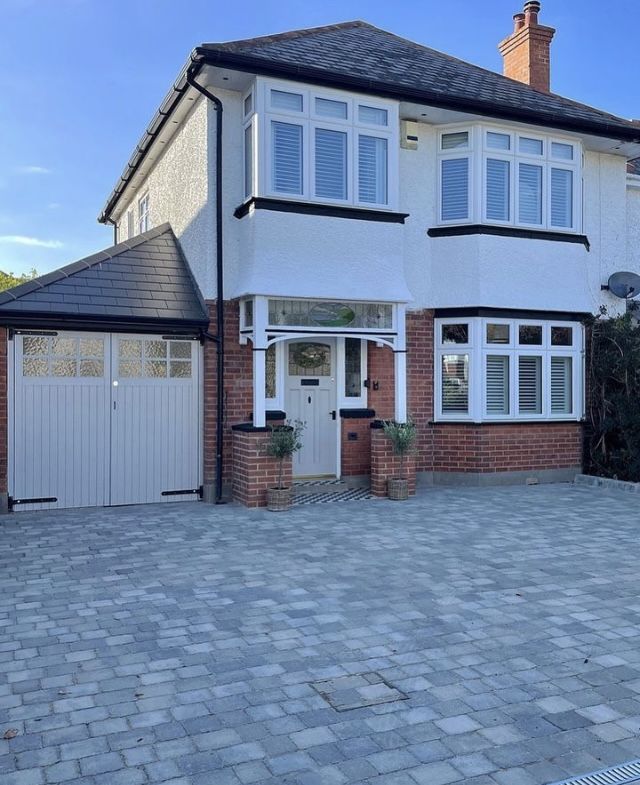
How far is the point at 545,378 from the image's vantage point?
11.9m

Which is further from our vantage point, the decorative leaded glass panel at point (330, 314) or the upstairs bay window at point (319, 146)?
the decorative leaded glass panel at point (330, 314)

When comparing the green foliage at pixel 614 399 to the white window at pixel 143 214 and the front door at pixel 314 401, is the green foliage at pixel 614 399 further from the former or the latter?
the white window at pixel 143 214

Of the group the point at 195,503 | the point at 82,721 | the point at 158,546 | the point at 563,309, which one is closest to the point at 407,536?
the point at 158,546

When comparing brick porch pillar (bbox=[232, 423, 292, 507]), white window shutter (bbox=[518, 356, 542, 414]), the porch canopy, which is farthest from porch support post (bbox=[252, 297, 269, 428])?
white window shutter (bbox=[518, 356, 542, 414])

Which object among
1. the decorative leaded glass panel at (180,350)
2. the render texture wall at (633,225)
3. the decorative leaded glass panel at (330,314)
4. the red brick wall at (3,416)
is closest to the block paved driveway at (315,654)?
the red brick wall at (3,416)

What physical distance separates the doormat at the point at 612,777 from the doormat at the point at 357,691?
41.8 inches

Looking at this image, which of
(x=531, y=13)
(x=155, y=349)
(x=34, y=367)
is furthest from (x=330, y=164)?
(x=531, y=13)

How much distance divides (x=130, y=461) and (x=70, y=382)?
52.9 inches

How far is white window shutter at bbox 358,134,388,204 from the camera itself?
409 inches

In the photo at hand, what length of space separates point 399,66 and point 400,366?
488cm

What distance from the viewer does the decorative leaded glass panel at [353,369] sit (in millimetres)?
11266

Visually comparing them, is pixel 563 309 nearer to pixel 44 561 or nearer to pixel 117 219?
pixel 44 561

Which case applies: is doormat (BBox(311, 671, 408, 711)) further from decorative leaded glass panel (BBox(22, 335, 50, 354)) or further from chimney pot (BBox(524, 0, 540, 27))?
chimney pot (BBox(524, 0, 540, 27))

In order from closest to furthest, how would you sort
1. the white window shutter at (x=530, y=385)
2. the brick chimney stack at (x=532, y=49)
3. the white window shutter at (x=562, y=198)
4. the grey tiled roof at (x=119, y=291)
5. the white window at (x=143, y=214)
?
the grey tiled roof at (x=119, y=291) < the white window shutter at (x=530, y=385) < the white window shutter at (x=562, y=198) < the brick chimney stack at (x=532, y=49) < the white window at (x=143, y=214)
